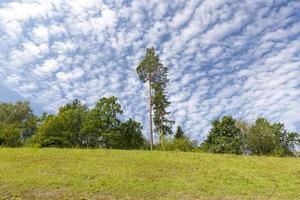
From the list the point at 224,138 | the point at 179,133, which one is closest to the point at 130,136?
the point at 179,133

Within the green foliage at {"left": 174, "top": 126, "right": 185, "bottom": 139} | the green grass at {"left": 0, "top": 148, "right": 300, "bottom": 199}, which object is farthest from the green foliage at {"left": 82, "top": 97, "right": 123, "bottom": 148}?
the green grass at {"left": 0, "top": 148, "right": 300, "bottom": 199}

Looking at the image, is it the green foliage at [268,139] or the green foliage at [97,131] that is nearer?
the green foliage at [97,131]

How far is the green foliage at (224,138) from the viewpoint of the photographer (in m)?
69.1

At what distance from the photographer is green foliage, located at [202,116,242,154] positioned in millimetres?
69062

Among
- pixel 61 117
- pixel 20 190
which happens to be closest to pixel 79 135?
pixel 61 117

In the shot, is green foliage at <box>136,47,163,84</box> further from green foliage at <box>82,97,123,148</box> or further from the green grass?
the green grass

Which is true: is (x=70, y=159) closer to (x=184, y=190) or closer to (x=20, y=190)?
(x=20, y=190)

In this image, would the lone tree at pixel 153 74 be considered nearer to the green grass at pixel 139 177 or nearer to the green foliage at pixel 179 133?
the green foliage at pixel 179 133

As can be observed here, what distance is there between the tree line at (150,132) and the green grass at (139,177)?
66.6ft

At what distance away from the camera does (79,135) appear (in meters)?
63.9

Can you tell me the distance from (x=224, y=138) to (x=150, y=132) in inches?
901

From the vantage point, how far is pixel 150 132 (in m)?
52.0

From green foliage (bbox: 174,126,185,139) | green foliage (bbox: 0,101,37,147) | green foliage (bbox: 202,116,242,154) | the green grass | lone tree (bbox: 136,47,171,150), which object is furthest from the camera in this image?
green foliage (bbox: 0,101,37,147)

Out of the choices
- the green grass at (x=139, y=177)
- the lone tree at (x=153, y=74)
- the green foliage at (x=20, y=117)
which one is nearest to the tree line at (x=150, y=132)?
the lone tree at (x=153, y=74)
